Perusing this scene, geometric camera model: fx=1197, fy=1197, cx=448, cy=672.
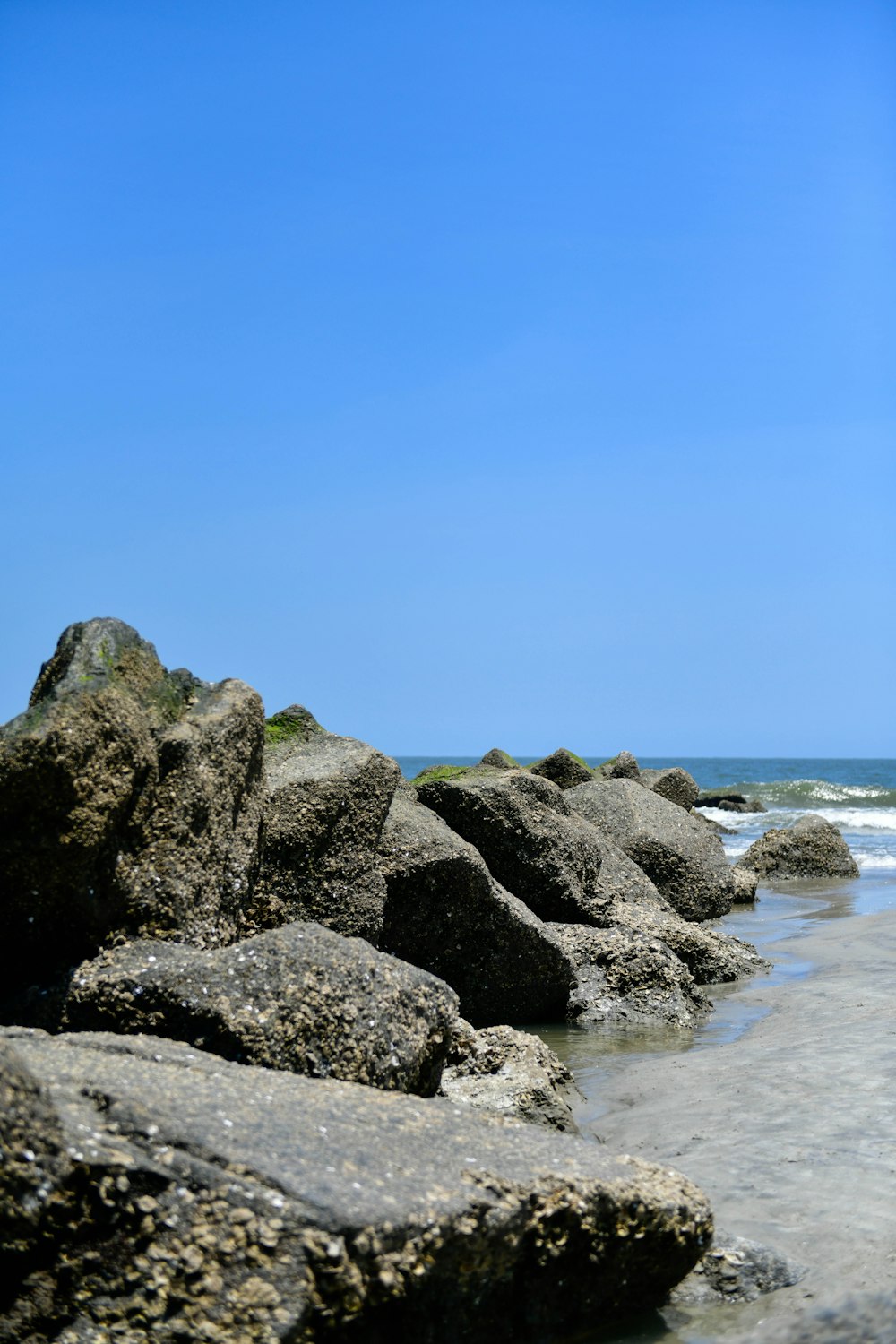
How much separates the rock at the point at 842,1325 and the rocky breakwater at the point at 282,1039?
31 cm

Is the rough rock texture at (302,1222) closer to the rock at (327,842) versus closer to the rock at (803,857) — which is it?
the rock at (327,842)

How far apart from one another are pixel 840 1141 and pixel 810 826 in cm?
1342

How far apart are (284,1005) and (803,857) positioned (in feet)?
46.1

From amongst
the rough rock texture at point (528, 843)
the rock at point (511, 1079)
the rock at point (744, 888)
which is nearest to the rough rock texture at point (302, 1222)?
the rock at point (511, 1079)

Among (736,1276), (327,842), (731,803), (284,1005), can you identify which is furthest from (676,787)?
(731,803)

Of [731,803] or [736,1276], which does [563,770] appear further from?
[731,803]

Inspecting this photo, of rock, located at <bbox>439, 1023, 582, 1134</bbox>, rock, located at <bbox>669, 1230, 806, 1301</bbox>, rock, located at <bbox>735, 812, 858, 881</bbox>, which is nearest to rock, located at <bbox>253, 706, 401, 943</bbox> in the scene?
rock, located at <bbox>439, 1023, 582, 1134</bbox>

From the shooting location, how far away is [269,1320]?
2672 millimetres

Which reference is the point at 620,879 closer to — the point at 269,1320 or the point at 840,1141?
the point at 840,1141

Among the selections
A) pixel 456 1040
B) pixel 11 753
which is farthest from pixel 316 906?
pixel 11 753

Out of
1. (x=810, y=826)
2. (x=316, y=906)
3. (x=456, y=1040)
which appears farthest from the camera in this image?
(x=810, y=826)

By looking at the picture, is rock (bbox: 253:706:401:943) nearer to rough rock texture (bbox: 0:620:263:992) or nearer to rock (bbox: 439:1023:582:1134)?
rough rock texture (bbox: 0:620:263:992)

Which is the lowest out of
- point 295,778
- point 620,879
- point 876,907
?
point 876,907

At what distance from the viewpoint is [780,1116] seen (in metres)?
5.02
